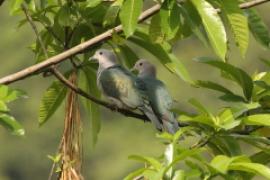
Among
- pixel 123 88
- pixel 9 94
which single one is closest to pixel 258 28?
pixel 9 94

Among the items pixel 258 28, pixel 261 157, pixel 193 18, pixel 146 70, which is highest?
pixel 193 18

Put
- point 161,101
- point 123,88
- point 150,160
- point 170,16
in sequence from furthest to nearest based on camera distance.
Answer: point 123,88, point 161,101, point 170,16, point 150,160

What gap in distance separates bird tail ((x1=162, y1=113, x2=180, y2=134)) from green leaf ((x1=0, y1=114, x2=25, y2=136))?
1532 mm

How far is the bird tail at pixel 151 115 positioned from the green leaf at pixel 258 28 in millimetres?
1252

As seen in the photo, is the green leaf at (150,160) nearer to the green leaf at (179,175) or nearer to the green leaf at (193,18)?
the green leaf at (179,175)

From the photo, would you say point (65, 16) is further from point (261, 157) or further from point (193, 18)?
point (261, 157)

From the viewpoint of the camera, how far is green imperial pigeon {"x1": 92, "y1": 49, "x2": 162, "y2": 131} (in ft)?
15.2

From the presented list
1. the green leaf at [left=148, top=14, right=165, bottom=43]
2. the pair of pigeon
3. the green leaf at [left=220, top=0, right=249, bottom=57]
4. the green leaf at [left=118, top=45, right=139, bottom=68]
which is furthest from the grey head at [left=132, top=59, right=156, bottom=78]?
the green leaf at [left=220, top=0, right=249, bottom=57]

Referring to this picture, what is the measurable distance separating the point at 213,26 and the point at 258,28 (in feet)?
1.16

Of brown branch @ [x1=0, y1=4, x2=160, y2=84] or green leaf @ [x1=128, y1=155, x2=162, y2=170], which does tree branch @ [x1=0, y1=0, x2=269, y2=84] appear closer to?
brown branch @ [x1=0, y1=4, x2=160, y2=84]

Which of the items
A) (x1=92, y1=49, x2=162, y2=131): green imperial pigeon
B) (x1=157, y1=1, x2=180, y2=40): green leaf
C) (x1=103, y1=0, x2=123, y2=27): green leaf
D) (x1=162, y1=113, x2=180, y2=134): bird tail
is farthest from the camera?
(x1=92, y1=49, x2=162, y2=131): green imperial pigeon

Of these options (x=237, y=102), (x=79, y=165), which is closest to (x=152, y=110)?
(x=79, y=165)

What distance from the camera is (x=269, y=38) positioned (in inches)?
121

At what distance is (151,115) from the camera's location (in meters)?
4.40
